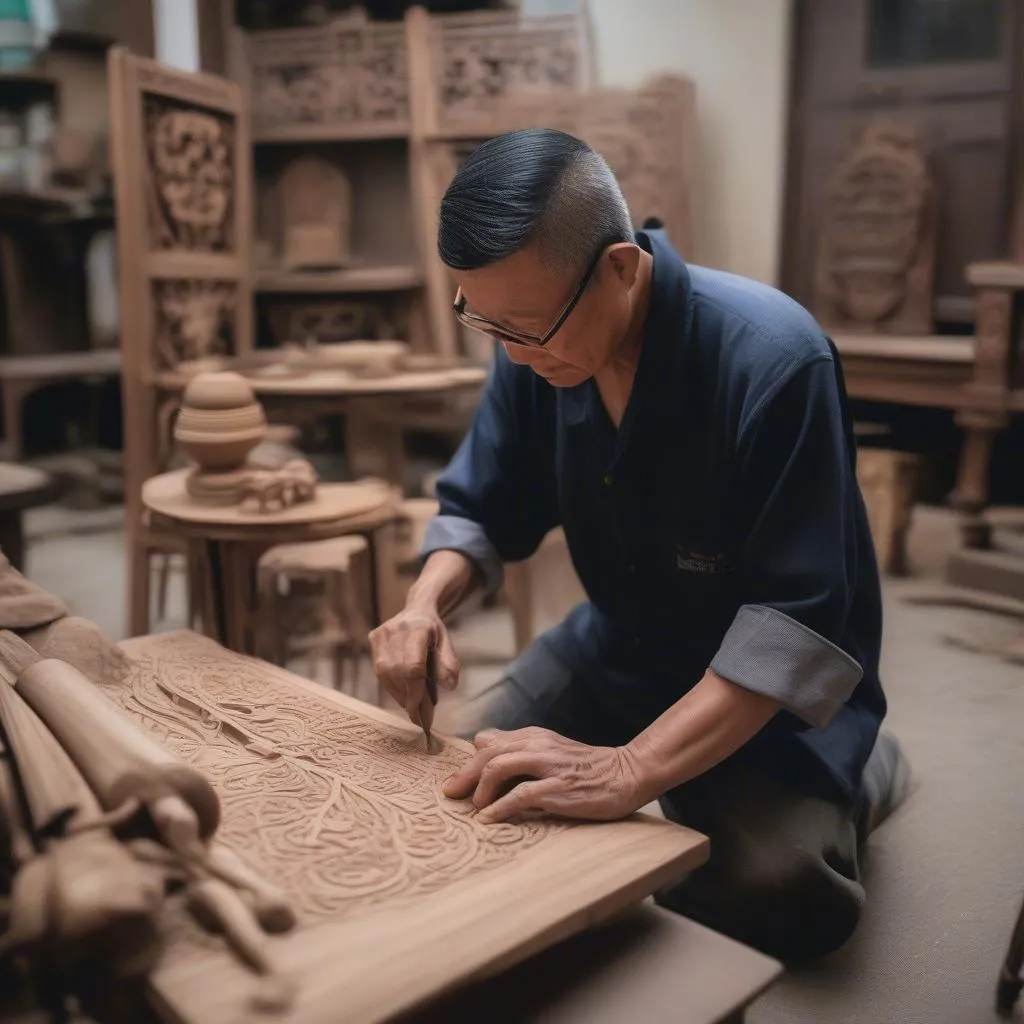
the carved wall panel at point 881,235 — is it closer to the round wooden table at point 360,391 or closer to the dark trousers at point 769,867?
the round wooden table at point 360,391

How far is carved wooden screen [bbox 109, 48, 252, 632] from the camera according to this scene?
4.00 meters

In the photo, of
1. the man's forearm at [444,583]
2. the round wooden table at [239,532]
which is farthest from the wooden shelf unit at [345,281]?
the man's forearm at [444,583]

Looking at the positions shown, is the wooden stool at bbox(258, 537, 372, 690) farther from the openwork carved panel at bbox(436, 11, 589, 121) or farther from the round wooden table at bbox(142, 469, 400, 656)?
the openwork carved panel at bbox(436, 11, 589, 121)

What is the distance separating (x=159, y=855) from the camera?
3.80 ft

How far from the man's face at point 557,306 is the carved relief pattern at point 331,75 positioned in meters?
4.81

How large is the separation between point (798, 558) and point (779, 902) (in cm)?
63

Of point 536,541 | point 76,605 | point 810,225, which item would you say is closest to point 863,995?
point 536,541

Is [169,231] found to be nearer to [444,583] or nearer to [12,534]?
[12,534]

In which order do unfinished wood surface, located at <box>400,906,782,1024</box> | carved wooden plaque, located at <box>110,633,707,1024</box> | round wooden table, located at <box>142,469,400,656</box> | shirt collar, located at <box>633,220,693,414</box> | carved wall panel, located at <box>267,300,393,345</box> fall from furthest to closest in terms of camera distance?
1. carved wall panel, located at <box>267,300,393,345</box>
2. round wooden table, located at <box>142,469,400,656</box>
3. shirt collar, located at <box>633,220,693,414</box>
4. unfinished wood surface, located at <box>400,906,782,1024</box>
5. carved wooden plaque, located at <box>110,633,707,1024</box>

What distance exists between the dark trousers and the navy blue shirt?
0.22 feet

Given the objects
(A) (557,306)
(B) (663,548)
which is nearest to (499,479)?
(B) (663,548)

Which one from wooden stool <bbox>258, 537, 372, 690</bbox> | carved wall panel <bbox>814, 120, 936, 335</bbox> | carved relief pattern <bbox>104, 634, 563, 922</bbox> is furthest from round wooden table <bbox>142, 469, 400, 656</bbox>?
carved wall panel <bbox>814, 120, 936, 335</bbox>

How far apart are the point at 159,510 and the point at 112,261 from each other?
4620mm

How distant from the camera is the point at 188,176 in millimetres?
4301
